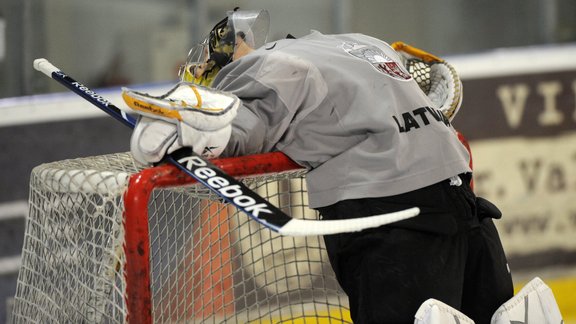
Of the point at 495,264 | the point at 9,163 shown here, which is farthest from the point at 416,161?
the point at 9,163

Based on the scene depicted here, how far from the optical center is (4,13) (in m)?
3.59

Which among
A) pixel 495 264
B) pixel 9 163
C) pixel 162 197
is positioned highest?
pixel 162 197

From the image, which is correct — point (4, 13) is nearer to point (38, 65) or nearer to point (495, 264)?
point (38, 65)

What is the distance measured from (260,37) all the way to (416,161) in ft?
1.49

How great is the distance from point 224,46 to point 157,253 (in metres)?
0.43

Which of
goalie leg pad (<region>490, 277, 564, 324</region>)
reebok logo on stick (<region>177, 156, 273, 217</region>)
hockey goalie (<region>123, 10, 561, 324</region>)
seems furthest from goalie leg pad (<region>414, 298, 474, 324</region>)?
reebok logo on stick (<region>177, 156, 273, 217</region>)

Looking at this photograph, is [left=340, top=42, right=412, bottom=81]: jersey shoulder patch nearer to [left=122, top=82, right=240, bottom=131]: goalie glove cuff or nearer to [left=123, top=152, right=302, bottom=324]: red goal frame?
[left=122, top=82, right=240, bottom=131]: goalie glove cuff

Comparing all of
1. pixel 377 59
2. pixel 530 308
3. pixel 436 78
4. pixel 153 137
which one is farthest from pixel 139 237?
pixel 436 78

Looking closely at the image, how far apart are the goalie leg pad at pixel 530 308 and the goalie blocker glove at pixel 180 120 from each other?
644 millimetres

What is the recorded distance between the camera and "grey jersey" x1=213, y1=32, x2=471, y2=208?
6.08ft

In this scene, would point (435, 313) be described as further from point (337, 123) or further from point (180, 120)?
point (180, 120)

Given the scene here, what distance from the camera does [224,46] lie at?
208cm

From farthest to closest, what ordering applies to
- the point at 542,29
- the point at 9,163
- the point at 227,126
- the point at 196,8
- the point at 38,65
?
the point at 542,29 → the point at 196,8 → the point at 9,163 → the point at 38,65 → the point at 227,126

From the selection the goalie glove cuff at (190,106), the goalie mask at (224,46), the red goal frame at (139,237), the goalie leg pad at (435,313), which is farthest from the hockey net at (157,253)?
the goalie leg pad at (435,313)
